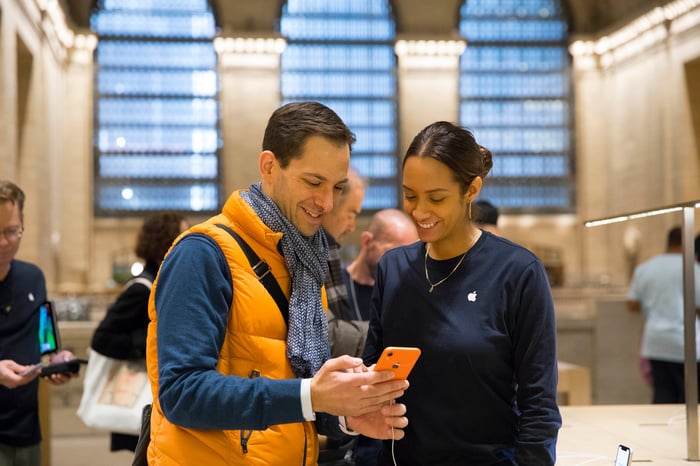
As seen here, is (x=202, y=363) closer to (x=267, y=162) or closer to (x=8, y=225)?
(x=267, y=162)

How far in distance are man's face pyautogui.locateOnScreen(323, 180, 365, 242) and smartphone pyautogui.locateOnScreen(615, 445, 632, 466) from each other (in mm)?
1760

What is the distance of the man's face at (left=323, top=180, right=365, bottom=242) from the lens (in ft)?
13.8

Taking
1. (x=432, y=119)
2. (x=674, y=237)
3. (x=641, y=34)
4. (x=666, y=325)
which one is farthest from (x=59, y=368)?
(x=641, y=34)

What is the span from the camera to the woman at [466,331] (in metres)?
2.33

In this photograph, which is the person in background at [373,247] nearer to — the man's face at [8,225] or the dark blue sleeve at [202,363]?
the man's face at [8,225]

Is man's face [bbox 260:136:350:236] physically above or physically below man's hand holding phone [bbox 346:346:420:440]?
above

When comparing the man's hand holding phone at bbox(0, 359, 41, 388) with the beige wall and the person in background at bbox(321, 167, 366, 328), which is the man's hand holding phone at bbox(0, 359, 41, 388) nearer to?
the person in background at bbox(321, 167, 366, 328)

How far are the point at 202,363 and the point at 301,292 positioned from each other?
1.25ft

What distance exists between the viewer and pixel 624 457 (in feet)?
9.52

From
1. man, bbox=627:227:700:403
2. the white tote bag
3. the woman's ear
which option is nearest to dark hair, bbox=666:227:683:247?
man, bbox=627:227:700:403

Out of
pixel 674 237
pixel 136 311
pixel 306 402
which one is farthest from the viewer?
pixel 674 237

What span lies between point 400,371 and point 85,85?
2224 cm

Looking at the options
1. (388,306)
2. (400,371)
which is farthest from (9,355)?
(400,371)

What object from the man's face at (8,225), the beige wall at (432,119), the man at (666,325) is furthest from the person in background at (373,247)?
the beige wall at (432,119)
